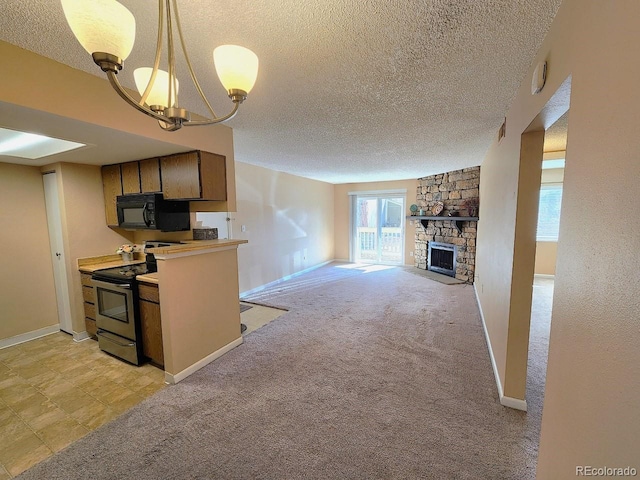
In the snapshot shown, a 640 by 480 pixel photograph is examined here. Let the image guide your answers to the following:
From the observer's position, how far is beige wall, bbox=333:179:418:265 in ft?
22.2

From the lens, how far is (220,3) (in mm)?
1134

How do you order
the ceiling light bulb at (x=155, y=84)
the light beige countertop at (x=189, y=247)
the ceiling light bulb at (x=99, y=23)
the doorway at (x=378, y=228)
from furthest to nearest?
the doorway at (x=378, y=228) < the light beige countertop at (x=189, y=247) < the ceiling light bulb at (x=155, y=84) < the ceiling light bulb at (x=99, y=23)

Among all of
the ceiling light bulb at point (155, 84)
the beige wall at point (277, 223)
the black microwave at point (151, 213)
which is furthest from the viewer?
the beige wall at point (277, 223)

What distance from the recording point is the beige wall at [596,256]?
647 mm

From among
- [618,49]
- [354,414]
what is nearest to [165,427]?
[354,414]

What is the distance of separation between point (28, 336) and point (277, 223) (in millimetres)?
3772

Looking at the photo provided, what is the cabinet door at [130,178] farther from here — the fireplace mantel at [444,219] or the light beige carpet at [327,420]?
the fireplace mantel at [444,219]

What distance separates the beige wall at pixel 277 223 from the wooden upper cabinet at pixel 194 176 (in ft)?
5.42

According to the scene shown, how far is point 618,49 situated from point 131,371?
3.61 m

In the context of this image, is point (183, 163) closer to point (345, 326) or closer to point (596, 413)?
point (345, 326)

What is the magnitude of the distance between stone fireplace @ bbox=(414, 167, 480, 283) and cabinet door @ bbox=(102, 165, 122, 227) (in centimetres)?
554

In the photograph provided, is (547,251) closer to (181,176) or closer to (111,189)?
(181,176)

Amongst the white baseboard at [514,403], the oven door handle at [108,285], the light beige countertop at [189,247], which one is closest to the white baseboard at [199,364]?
the oven door handle at [108,285]

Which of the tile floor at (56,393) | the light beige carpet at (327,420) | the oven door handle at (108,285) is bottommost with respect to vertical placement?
the tile floor at (56,393)
